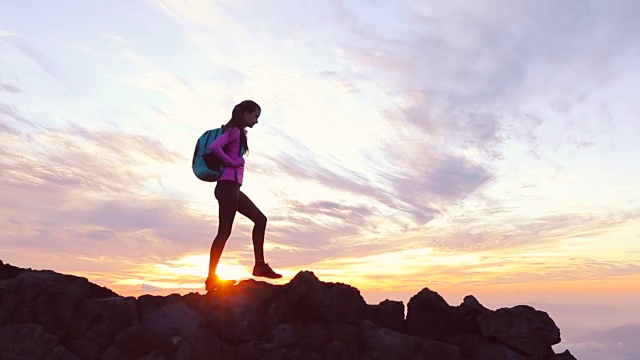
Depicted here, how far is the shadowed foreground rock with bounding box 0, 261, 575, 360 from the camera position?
12.2 m

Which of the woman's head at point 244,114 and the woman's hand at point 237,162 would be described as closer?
the woman's hand at point 237,162

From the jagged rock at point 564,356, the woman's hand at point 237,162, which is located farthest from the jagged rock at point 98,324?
the jagged rock at point 564,356

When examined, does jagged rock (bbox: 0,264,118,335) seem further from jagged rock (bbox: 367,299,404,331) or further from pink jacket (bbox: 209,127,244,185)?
jagged rock (bbox: 367,299,404,331)

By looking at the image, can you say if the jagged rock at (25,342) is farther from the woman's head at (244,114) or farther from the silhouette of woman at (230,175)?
the woman's head at (244,114)

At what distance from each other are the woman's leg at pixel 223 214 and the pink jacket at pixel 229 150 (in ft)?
0.60

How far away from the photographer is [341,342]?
12.5m

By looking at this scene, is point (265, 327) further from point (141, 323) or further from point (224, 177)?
point (224, 177)

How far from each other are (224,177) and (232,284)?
8.40 feet

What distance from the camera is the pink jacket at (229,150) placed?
13.2 metres

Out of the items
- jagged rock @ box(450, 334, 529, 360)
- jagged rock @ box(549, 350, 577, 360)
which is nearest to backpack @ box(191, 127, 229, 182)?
jagged rock @ box(450, 334, 529, 360)

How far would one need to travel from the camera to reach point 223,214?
1359cm

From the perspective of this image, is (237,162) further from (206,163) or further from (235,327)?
(235,327)

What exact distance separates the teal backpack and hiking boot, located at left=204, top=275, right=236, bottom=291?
2.38 meters

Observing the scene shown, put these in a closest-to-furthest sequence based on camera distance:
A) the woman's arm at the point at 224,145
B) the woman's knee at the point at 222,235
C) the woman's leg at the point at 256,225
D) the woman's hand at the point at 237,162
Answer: the woman's arm at the point at 224,145
the woman's hand at the point at 237,162
the woman's knee at the point at 222,235
the woman's leg at the point at 256,225
